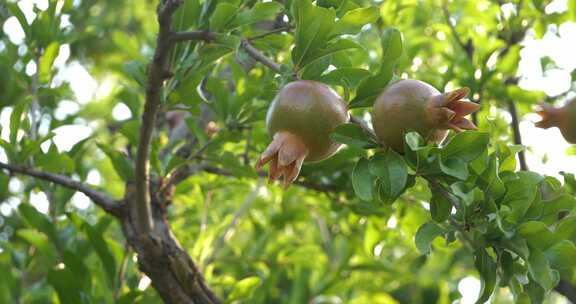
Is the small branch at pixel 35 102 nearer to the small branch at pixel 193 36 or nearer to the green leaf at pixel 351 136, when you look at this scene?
the small branch at pixel 193 36

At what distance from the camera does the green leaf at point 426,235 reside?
972 millimetres

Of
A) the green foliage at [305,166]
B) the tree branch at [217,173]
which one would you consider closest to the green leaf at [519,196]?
the green foliage at [305,166]

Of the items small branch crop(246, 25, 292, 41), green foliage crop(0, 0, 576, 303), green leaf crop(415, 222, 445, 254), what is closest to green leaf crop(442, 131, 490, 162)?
green foliage crop(0, 0, 576, 303)

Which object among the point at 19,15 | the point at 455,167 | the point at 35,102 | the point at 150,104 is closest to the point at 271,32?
the point at 150,104

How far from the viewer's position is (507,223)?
0.99 metres

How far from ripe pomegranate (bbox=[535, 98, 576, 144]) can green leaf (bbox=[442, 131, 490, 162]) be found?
0.31 m

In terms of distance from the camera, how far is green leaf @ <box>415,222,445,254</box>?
0.97 metres

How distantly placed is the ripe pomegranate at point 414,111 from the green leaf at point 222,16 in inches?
14.3

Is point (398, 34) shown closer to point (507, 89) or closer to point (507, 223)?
point (507, 223)

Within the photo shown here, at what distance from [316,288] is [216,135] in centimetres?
104

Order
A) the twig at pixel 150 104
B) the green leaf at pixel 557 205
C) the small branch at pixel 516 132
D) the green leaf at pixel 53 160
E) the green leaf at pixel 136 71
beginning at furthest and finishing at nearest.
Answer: the small branch at pixel 516 132, the green leaf at pixel 53 160, the green leaf at pixel 136 71, the twig at pixel 150 104, the green leaf at pixel 557 205

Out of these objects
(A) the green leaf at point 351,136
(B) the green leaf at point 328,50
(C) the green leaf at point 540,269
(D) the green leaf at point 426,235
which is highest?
(B) the green leaf at point 328,50

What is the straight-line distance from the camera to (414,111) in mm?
936

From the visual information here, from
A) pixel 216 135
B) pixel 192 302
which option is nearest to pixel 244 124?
pixel 216 135
